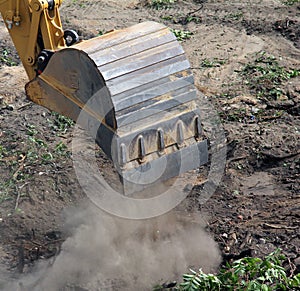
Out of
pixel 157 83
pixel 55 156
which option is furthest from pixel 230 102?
pixel 157 83

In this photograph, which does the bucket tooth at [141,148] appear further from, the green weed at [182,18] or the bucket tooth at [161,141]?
the green weed at [182,18]

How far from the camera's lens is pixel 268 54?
1032cm

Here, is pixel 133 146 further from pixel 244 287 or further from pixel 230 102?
pixel 230 102

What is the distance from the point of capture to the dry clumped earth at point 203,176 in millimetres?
6289

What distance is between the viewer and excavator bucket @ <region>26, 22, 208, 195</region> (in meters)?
5.60

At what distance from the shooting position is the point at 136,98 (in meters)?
5.64

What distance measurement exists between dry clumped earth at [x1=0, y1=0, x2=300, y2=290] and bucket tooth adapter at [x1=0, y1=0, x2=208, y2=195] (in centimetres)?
89

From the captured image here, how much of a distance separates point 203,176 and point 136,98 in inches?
84.0

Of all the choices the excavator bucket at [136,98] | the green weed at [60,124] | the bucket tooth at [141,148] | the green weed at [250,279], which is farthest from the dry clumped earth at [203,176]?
the bucket tooth at [141,148]

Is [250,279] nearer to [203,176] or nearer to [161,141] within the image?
[161,141]

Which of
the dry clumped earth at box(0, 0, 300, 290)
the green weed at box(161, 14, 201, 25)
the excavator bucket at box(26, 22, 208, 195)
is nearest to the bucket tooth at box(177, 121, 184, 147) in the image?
the excavator bucket at box(26, 22, 208, 195)

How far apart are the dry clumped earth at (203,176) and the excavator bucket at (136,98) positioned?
89 centimetres

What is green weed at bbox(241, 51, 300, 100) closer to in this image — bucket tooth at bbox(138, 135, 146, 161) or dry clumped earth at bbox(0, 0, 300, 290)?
dry clumped earth at bbox(0, 0, 300, 290)

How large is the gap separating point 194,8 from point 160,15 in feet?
2.16
